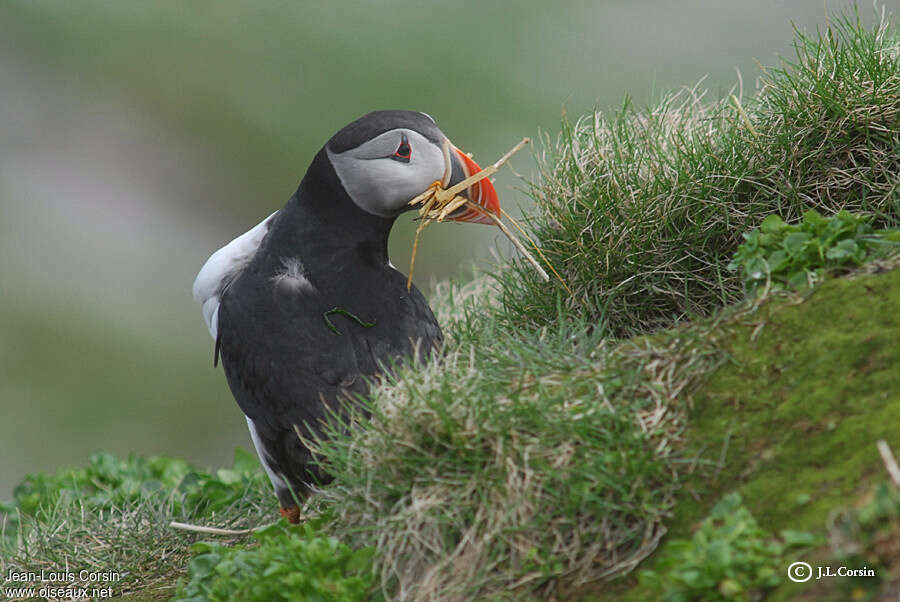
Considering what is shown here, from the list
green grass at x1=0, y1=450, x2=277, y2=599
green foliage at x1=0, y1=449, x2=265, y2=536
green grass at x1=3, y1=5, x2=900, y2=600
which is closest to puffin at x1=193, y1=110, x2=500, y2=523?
green grass at x1=3, y1=5, x2=900, y2=600

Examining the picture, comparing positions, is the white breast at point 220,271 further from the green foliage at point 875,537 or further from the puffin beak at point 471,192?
the green foliage at point 875,537

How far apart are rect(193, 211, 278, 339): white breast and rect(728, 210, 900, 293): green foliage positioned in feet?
6.48

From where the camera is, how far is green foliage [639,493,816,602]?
1.97 metres

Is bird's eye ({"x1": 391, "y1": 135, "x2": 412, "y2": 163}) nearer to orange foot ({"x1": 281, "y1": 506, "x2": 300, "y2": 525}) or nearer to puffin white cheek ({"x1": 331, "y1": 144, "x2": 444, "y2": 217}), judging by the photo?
puffin white cheek ({"x1": 331, "y1": 144, "x2": 444, "y2": 217})

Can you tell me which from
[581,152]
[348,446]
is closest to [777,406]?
[348,446]

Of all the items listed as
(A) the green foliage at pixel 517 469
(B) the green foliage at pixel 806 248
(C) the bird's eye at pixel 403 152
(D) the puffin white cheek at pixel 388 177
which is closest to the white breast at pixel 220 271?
(D) the puffin white cheek at pixel 388 177

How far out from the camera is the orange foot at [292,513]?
358cm

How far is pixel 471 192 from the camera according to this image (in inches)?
153

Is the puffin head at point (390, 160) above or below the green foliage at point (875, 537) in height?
above

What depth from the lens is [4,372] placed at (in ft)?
27.9

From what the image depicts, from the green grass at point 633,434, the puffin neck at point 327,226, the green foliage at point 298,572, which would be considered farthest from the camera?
the puffin neck at point 327,226

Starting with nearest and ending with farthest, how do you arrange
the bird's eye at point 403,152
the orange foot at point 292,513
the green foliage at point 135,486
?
the orange foot at point 292,513 → the bird's eye at point 403,152 → the green foliage at point 135,486

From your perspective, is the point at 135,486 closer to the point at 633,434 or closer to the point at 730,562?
the point at 633,434

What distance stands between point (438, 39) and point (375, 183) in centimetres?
787
